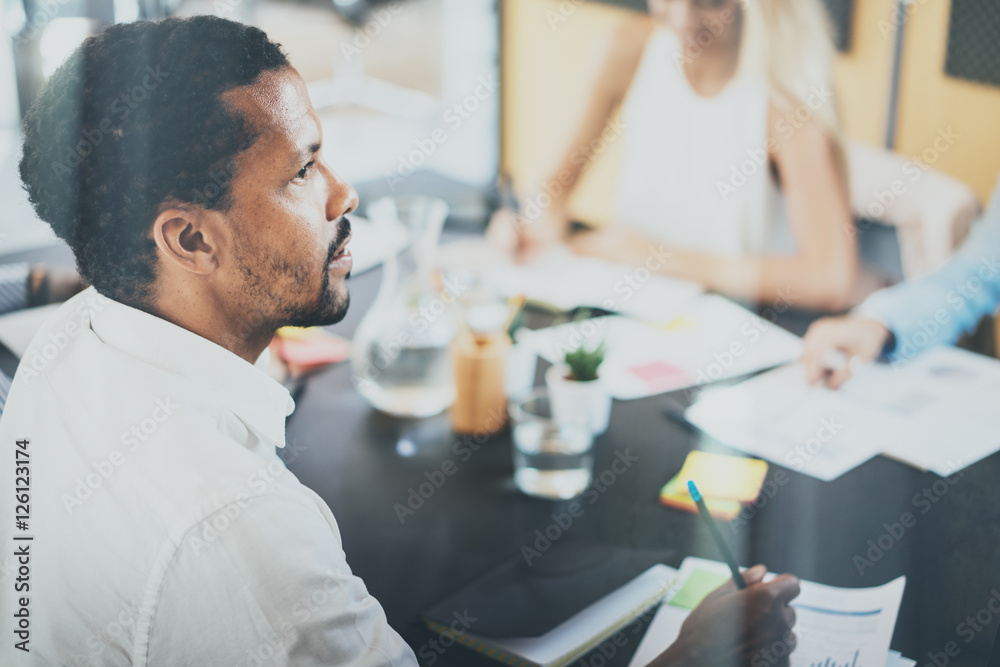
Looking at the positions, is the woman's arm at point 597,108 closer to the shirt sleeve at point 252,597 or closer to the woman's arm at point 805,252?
the woman's arm at point 805,252

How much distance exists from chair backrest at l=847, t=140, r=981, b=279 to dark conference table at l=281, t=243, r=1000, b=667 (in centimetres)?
60

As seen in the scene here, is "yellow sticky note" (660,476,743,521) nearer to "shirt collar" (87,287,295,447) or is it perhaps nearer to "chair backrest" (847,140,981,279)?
"shirt collar" (87,287,295,447)

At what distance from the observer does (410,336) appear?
3.26 ft

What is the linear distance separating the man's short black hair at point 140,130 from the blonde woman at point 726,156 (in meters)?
0.92

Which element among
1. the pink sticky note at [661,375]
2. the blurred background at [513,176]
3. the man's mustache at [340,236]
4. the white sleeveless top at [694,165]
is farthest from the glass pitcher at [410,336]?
the white sleeveless top at [694,165]

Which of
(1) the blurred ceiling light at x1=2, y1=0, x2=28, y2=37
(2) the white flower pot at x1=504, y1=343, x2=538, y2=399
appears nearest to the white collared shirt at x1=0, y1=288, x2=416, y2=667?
(2) the white flower pot at x1=504, y1=343, x2=538, y2=399

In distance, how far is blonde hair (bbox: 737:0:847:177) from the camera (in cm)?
150

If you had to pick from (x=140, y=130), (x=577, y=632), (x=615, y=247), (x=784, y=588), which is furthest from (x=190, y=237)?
(x=615, y=247)

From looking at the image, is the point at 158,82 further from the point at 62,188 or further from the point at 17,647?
the point at 17,647

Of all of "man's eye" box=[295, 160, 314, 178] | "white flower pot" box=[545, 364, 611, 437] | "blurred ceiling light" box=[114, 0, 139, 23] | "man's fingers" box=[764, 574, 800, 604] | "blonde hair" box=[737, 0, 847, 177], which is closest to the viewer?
"man's eye" box=[295, 160, 314, 178]

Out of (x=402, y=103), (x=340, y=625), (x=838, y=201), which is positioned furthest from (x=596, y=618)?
(x=402, y=103)

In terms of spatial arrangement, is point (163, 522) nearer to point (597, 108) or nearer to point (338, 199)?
point (338, 199)

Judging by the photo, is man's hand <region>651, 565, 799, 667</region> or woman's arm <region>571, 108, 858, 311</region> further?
woman's arm <region>571, 108, 858, 311</region>

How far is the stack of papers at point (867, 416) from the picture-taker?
0.90 metres
